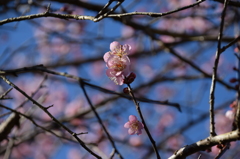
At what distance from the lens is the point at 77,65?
462 cm

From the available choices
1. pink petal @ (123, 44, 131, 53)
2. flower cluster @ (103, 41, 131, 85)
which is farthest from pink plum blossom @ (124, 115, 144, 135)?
pink petal @ (123, 44, 131, 53)

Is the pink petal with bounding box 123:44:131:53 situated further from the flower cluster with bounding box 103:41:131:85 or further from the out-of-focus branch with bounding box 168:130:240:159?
the out-of-focus branch with bounding box 168:130:240:159

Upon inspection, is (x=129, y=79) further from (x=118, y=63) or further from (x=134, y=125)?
(x=134, y=125)

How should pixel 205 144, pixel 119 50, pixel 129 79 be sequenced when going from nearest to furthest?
pixel 205 144, pixel 129 79, pixel 119 50

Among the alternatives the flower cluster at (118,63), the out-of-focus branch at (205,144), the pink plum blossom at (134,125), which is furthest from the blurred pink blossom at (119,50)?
the out-of-focus branch at (205,144)

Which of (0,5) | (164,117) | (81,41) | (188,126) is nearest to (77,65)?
(81,41)

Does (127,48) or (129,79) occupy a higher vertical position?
(127,48)

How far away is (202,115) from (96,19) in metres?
3.27

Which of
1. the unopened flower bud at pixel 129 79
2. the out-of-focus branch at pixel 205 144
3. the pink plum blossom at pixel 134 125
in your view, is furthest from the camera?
the pink plum blossom at pixel 134 125

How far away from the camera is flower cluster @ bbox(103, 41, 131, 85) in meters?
1.29

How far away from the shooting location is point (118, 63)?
1319 millimetres

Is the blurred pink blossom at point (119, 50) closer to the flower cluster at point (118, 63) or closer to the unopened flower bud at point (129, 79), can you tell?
the flower cluster at point (118, 63)

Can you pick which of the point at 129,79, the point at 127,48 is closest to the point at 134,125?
the point at 129,79

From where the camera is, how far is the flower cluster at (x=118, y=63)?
129 cm
